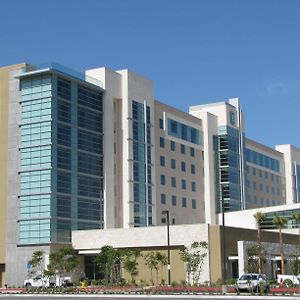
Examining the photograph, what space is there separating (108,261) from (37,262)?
26.4 feet

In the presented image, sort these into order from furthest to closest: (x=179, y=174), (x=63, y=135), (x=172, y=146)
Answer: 1. (x=179, y=174)
2. (x=172, y=146)
3. (x=63, y=135)

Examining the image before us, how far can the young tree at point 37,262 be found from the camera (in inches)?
2851

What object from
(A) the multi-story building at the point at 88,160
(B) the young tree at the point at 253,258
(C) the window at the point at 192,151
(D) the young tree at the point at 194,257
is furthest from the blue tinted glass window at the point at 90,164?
(C) the window at the point at 192,151

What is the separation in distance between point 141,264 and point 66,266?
30.9 ft

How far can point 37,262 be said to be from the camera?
73.1 meters

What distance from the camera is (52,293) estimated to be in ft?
182

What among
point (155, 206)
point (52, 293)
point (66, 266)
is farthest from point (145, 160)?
point (52, 293)

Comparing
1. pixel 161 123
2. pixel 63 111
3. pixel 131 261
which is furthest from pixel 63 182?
pixel 161 123

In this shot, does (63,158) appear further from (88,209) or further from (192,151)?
(192,151)

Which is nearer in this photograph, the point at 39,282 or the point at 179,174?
the point at 39,282

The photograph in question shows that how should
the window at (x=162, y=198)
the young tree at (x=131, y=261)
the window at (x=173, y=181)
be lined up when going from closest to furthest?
the young tree at (x=131, y=261) → the window at (x=162, y=198) → the window at (x=173, y=181)

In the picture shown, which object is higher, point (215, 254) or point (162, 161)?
point (162, 161)

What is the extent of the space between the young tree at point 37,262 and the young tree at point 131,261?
9.28m

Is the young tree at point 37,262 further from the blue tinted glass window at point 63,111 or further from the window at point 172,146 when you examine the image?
the window at point 172,146
